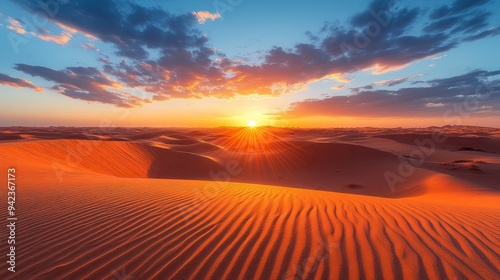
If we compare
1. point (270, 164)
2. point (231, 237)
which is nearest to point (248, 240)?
Result: point (231, 237)

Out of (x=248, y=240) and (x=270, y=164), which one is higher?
(x=248, y=240)

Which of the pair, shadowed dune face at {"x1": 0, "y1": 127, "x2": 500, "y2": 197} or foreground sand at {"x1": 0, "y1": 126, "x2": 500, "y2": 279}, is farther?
shadowed dune face at {"x1": 0, "y1": 127, "x2": 500, "y2": 197}

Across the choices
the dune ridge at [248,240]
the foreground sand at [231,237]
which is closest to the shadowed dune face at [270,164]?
the foreground sand at [231,237]

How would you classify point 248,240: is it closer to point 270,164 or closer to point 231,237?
point 231,237

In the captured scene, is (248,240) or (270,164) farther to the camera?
(270,164)

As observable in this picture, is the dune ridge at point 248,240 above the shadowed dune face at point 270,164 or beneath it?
above

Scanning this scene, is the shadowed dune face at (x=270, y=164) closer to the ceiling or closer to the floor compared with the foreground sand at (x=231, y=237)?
closer to the floor

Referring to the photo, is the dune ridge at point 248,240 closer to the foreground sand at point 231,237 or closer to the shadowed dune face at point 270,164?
the foreground sand at point 231,237

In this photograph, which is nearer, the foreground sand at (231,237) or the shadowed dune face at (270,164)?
the foreground sand at (231,237)

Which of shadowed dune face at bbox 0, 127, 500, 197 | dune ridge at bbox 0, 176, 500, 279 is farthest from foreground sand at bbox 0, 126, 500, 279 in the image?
shadowed dune face at bbox 0, 127, 500, 197

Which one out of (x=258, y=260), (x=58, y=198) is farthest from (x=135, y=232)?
(x=58, y=198)

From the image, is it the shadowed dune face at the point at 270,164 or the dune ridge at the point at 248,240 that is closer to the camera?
the dune ridge at the point at 248,240

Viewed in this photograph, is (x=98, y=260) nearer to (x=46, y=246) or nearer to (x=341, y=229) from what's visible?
(x=46, y=246)

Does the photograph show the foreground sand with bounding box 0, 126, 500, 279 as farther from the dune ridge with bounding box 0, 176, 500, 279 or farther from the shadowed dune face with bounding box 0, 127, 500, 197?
the shadowed dune face with bounding box 0, 127, 500, 197
